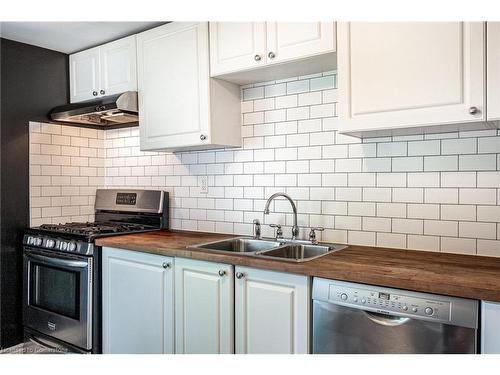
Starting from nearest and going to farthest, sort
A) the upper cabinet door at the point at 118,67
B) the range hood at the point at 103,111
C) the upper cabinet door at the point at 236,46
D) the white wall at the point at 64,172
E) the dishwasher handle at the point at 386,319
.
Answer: the dishwasher handle at the point at 386,319, the upper cabinet door at the point at 236,46, the range hood at the point at 103,111, the upper cabinet door at the point at 118,67, the white wall at the point at 64,172

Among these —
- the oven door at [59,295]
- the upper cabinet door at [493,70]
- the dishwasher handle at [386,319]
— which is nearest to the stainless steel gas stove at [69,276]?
the oven door at [59,295]

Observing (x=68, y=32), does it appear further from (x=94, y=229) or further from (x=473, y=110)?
(x=473, y=110)

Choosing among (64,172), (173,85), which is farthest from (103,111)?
(64,172)

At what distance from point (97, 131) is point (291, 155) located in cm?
182

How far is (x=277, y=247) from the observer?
2.17 metres

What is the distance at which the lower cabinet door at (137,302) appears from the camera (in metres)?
2.18

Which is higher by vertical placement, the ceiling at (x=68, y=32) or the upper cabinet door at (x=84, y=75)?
the ceiling at (x=68, y=32)

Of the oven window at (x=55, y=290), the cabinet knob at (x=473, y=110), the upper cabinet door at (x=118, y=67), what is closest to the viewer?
the cabinet knob at (x=473, y=110)

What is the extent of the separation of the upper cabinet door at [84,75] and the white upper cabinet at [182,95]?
51 cm

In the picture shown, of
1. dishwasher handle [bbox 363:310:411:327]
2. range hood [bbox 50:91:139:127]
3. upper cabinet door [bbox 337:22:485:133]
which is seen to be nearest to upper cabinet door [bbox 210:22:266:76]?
upper cabinet door [bbox 337:22:485:133]

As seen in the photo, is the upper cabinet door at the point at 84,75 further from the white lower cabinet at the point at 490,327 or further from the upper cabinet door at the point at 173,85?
the white lower cabinet at the point at 490,327

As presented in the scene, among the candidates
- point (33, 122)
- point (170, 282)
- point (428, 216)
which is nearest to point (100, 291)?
point (170, 282)

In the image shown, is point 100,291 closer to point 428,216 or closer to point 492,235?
point 428,216

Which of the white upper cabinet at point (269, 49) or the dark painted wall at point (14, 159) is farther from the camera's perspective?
the dark painted wall at point (14, 159)
